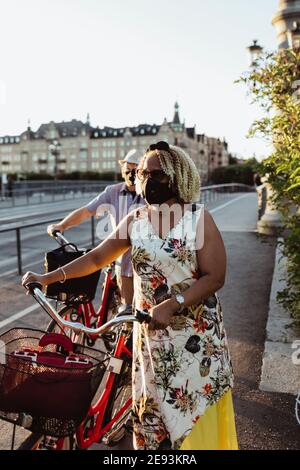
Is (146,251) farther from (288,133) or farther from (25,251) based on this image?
(25,251)

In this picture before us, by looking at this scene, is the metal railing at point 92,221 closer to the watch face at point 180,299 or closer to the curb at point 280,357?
the curb at point 280,357

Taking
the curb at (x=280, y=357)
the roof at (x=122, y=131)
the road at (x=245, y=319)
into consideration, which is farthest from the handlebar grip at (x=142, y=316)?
the roof at (x=122, y=131)

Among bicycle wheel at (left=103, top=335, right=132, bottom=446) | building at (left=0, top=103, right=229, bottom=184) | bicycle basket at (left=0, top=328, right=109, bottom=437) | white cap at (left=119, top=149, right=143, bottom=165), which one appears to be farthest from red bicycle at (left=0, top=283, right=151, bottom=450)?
building at (left=0, top=103, right=229, bottom=184)

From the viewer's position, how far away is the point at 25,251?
1185cm

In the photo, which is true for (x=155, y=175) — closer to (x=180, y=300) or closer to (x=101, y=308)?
(x=180, y=300)

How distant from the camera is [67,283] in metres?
3.84

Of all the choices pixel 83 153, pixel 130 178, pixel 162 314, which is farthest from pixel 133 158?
pixel 83 153

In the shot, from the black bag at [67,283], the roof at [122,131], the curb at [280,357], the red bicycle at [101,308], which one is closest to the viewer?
the black bag at [67,283]

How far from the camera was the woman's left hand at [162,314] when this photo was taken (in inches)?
85.9

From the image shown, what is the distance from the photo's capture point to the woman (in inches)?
90.4

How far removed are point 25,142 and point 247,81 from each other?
142 m

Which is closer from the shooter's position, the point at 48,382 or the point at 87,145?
the point at 48,382

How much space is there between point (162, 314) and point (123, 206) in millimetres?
2431

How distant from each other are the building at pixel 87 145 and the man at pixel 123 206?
383 feet
